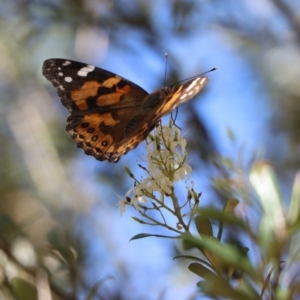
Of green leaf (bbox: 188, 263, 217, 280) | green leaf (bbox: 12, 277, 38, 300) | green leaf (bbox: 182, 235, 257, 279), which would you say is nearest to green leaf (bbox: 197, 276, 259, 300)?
green leaf (bbox: 182, 235, 257, 279)

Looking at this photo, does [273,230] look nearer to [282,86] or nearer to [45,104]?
[45,104]

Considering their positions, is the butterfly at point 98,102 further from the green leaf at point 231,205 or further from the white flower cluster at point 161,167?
the green leaf at point 231,205

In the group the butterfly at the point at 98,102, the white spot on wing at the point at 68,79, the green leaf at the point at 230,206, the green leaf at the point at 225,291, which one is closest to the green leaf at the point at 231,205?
the green leaf at the point at 230,206

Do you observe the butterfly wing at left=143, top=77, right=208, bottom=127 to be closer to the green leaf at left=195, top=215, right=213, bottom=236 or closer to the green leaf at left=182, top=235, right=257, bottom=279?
the green leaf at left=195, top=215, right=213, bottom=236

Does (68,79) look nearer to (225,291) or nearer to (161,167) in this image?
(161,167)

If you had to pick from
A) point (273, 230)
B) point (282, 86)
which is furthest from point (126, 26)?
point (273, 230)

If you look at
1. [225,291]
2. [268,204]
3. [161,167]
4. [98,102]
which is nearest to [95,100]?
[98,102]
